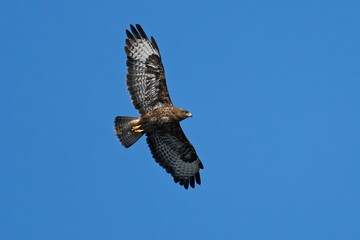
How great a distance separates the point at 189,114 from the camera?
14336 millimetres

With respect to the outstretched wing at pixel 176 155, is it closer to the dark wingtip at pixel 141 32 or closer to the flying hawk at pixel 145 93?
the flying hawk at pixel 145 93

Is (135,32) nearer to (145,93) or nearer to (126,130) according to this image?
(145,93)

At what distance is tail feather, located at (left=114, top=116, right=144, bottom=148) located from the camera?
1470 cm

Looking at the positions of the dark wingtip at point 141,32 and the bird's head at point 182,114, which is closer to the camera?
the bird's head at point 182,114

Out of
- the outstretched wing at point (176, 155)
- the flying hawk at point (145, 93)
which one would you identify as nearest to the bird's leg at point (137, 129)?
the flying hawk at point (145, 93)

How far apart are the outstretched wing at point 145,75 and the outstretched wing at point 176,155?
34.5 inches

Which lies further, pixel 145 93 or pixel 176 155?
pixel 176 155

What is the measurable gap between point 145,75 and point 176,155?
2279 mm

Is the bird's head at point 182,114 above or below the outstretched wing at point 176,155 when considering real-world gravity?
above

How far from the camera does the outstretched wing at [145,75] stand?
1463 cm

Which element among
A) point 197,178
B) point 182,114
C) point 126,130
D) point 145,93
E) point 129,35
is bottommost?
point 197,178

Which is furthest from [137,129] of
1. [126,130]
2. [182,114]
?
[182,114]

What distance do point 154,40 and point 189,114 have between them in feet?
6.37

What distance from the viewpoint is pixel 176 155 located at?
1565 centimetres
